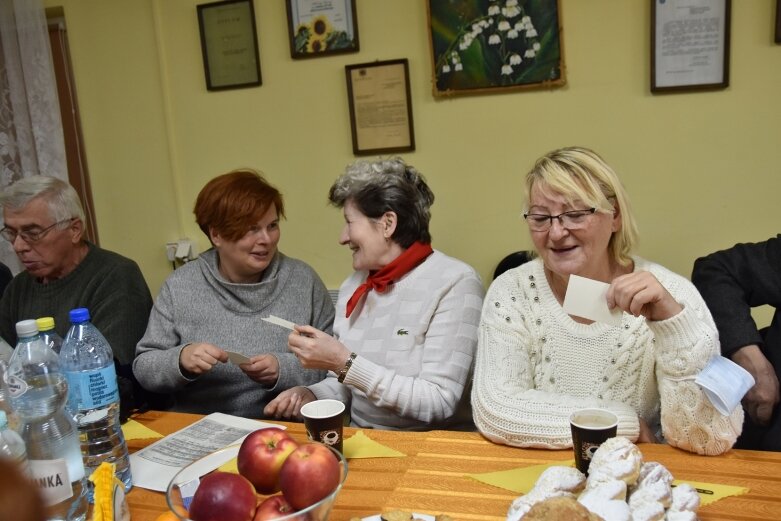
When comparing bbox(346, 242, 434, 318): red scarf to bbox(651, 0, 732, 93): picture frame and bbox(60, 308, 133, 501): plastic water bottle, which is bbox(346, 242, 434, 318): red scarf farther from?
bbox(651, 0, 732, 93): picture frame

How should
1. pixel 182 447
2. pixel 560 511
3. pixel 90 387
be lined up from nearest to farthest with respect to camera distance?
pixel 560 511 < pixel 90 387 < pixel 182 447

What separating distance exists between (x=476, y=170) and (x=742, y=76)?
1.02 meters

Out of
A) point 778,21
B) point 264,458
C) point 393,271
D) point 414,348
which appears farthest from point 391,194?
point 778,21

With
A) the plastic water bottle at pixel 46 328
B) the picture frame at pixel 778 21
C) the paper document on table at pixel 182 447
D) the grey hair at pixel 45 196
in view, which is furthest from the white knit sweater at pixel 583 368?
the grey hair at pixel 45 196

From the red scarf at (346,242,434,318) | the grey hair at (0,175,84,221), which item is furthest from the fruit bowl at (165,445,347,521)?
the grey hair at (0,175,84,221)

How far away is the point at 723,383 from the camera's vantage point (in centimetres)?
116

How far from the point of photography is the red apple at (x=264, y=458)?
0.94 m

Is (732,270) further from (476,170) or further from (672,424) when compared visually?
(476,170)


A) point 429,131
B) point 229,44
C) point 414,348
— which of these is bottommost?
point 414,348

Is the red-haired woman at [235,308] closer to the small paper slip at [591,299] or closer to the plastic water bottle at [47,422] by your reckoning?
the plastic water bottle at [47,422]

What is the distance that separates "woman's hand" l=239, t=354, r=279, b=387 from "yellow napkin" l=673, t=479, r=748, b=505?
114cm

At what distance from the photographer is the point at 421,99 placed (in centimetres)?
258

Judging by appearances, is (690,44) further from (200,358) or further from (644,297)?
(200,358)

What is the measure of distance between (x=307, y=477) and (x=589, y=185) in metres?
0.95
